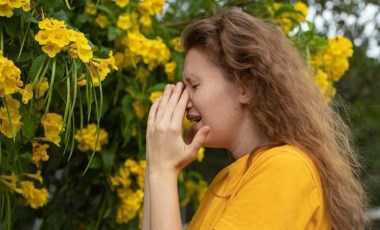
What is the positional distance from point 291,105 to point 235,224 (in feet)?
1.12

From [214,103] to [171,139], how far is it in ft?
0.37

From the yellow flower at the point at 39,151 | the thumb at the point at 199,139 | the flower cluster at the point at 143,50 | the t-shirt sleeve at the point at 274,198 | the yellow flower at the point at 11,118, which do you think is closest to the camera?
the t-shirt sleeve at the point at 274,198

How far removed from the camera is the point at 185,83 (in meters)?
1.68

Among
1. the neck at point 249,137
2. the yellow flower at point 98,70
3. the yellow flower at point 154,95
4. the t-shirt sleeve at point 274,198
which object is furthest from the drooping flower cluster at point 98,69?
the yellow flower at point 154,95

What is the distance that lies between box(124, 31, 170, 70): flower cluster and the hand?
79 centimetres

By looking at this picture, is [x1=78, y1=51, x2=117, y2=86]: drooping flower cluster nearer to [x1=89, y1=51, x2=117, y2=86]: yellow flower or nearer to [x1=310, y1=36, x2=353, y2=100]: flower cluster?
[x1=89, y1=51, x2=117, y2=86]: yellow flower

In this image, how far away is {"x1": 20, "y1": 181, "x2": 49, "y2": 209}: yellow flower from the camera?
2.20 metres

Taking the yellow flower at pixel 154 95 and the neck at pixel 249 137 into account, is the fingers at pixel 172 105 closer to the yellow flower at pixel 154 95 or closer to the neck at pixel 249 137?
the neck at pixel 249 137

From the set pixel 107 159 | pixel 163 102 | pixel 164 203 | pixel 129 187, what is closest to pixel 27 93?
pixel 163 102

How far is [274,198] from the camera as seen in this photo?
4.80ft

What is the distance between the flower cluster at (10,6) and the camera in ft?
5.43

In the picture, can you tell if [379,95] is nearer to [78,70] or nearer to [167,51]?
[167,51]

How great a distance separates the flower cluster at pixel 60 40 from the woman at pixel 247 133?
20 centimetres

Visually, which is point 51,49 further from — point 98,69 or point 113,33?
point 113,33
